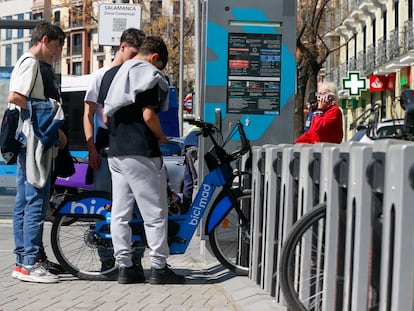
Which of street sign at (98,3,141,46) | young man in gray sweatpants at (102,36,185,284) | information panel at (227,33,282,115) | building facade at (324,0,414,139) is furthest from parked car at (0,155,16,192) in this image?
building facade at (324,0,414,139)

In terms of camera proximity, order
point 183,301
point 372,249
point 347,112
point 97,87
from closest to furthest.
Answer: point 372,249 → point 183,301 → point 97,87 → point 347,112

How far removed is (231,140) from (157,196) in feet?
6.45

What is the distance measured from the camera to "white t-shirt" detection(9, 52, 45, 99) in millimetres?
7980

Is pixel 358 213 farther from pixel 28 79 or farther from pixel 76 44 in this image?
pixel 76 44

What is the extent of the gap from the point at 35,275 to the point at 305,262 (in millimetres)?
3093

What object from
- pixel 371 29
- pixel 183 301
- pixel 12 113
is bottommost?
pixel 183 301

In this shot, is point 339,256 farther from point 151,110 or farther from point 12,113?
point 12,113

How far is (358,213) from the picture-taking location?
477 cm

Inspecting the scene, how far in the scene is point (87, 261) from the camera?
8266 millimetres

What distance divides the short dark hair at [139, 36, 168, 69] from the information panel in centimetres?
166

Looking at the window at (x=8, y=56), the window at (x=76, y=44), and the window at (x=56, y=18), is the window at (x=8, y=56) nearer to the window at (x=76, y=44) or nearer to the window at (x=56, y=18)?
the window at (x=56, y=18)

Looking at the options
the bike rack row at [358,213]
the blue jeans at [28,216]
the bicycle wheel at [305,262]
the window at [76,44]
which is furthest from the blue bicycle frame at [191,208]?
the window at [76,44]

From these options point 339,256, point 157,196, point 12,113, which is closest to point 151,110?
point 157,196

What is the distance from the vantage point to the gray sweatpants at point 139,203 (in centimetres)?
771
